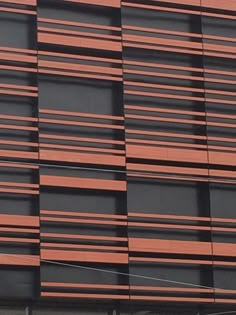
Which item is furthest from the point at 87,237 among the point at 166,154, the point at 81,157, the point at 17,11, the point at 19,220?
the point at 17,11

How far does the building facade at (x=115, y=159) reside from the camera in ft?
106

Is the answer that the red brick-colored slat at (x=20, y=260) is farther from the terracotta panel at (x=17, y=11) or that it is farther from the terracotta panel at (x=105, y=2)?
the terracotta panel at (x=105, y=2)

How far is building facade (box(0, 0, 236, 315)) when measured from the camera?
32188mm

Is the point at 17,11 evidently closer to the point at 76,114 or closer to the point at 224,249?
the point at 76,114

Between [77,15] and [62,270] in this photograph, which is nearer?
[62,270]

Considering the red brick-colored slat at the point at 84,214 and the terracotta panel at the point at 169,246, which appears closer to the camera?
the red brick-colored slat at the point at 84,214

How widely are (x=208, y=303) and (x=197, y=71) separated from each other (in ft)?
23.9

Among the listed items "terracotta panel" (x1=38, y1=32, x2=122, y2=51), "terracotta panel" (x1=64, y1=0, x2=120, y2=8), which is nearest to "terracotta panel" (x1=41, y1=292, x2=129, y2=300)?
"terracotta panel" (x1=38, y1=32, x2=122, y2=51)

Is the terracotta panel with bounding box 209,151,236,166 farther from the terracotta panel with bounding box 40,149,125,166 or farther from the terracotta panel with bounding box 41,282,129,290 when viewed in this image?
the terracotta panel with bounding box 41,282,129,290

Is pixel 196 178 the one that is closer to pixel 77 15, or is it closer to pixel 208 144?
pixel 208 144

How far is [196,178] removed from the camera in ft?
112

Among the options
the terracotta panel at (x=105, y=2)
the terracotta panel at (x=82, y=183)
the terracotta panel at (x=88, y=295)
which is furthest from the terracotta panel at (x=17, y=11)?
the terracotta panel at (x=88, y=295)

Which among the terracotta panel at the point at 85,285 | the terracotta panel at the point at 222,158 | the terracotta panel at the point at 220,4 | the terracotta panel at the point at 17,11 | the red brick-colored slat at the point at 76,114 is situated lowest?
the terracotta panel at the point at 85,285

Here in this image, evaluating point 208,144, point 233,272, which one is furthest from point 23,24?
point 233,272
